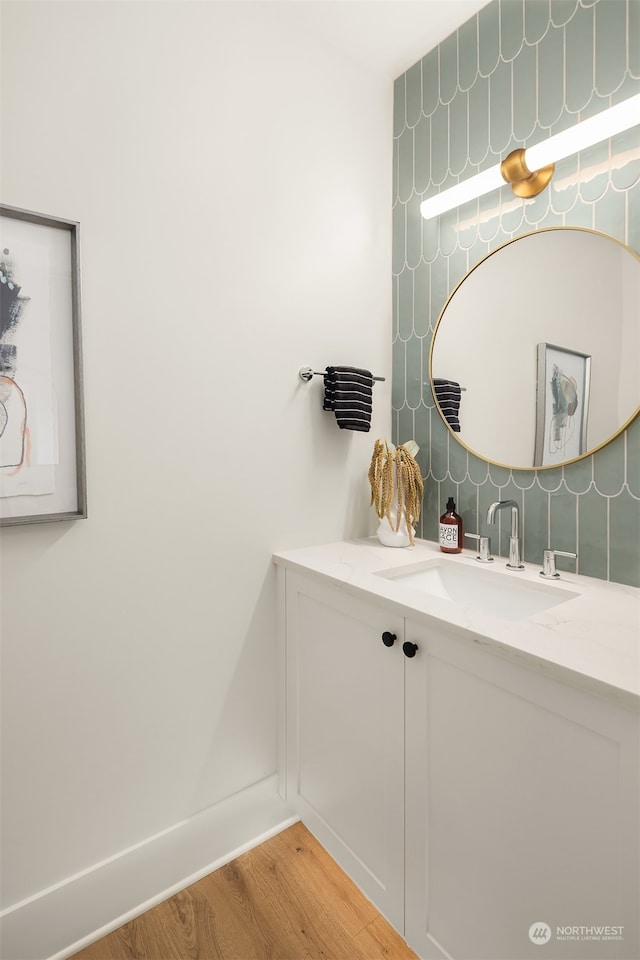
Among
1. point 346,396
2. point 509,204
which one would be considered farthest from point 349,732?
point 509,204

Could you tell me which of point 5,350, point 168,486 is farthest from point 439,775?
point 5,350

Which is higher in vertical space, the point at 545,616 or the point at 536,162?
the point at 536,162

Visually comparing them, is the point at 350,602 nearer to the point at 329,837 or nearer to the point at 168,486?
the point at 168,486

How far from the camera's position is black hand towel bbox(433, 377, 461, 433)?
164cm

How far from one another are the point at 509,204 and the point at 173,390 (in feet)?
3.60

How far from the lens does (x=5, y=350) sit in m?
1.09

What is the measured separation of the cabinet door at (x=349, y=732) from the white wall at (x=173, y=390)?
15cm

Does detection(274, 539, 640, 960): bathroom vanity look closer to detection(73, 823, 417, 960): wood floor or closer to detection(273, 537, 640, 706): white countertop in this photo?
detection(273, 537, 640, 706): white countertop

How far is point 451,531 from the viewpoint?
1.58 m

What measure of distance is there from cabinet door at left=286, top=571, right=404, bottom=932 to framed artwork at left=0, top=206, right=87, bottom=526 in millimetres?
685

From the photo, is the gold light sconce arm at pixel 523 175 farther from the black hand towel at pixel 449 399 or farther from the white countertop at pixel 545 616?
the white countertop at pixel 545 616

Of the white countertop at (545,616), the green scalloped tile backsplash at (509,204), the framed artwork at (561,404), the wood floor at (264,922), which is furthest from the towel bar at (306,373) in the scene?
the wood floor at (264,922)

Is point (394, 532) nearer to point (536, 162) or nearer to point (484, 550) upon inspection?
point (484, 550)

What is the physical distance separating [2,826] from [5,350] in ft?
3.49
